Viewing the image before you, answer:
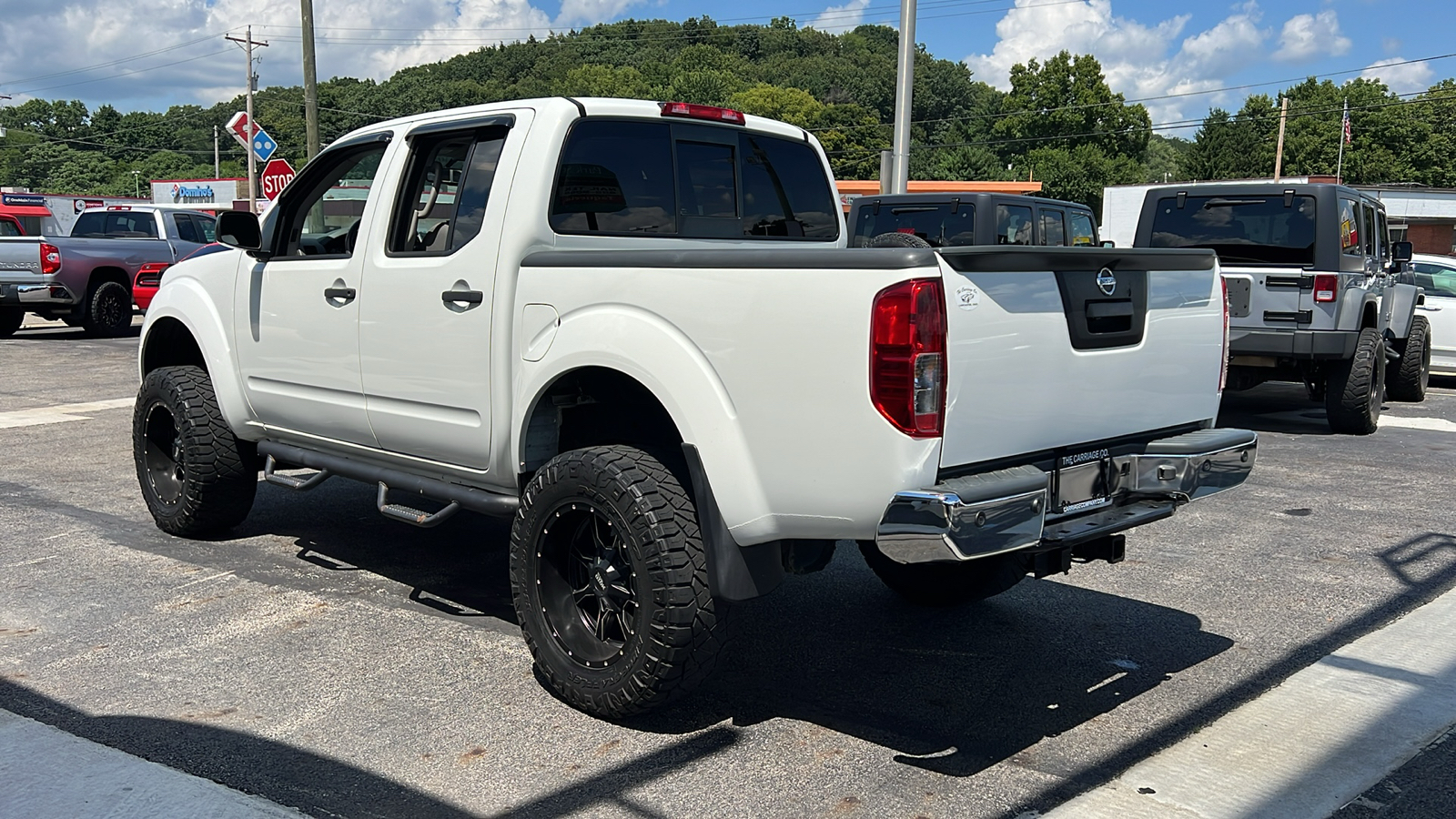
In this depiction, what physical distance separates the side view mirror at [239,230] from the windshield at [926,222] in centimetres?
766

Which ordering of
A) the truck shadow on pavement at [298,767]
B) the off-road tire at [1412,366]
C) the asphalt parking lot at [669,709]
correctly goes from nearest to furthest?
the truck shadow on pavement at [298,767]
the asphalt parking lot at [669,709]
the off-road tire at [1412,366]

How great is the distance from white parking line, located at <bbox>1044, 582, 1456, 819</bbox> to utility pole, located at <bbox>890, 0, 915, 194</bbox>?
982cm

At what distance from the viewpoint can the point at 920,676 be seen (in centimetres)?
451

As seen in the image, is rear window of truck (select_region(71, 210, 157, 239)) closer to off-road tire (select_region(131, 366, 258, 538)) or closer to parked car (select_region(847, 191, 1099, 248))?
parked car (select_region(847, 191, 1099, 248))

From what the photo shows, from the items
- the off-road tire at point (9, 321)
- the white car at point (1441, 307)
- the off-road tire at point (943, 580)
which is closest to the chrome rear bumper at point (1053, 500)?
the off-road tire at point (943, 580)

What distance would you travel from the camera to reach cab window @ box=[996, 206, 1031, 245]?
1274 centimetres

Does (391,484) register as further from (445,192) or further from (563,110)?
(563,110)

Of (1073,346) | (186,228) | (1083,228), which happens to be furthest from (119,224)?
(1073,346)

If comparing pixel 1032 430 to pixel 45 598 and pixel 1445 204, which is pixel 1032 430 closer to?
pixel 45 598

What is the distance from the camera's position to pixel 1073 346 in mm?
3740

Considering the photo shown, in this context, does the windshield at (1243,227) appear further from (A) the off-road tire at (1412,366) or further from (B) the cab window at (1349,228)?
(A) the off-road tire at (1412,366)

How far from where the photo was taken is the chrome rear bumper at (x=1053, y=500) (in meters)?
3.27

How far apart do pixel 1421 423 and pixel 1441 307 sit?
140 inches

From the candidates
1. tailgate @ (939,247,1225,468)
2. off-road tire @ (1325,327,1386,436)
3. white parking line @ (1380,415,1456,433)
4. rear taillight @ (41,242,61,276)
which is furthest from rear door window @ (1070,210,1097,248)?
rear taillight @ (41,242,61,276)
